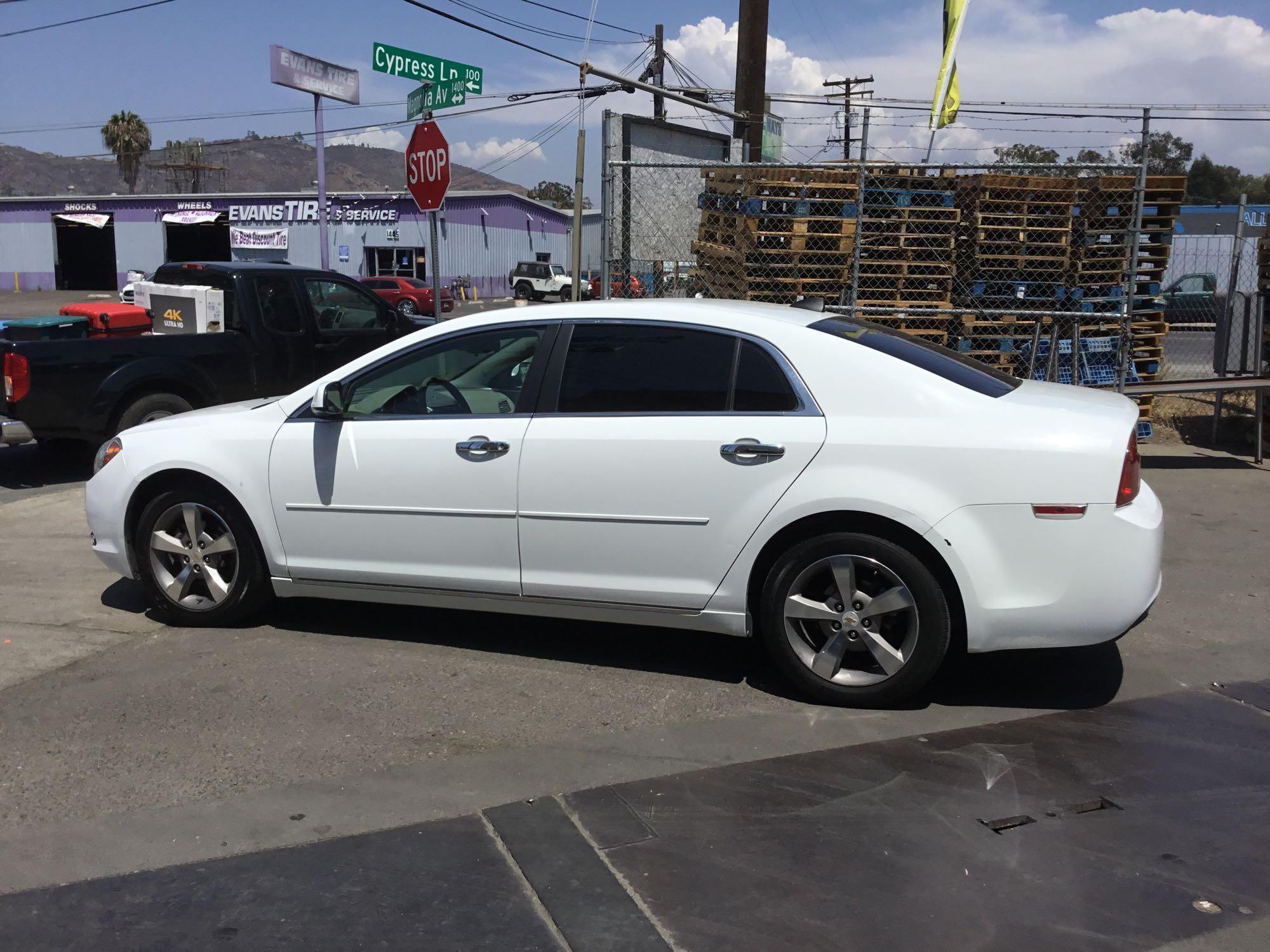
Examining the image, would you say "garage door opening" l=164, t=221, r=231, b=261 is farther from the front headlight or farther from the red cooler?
the front headlight

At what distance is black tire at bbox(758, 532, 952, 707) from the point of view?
4387 mm

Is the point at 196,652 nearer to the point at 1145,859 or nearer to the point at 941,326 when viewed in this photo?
the point at 1145,859

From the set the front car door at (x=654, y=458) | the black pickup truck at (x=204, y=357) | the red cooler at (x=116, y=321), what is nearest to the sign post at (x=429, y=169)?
the black pickup truck at (x=204, y=357)

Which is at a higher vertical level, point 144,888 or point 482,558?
point 482,558

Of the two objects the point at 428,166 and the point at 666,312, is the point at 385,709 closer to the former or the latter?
the point at 666,312

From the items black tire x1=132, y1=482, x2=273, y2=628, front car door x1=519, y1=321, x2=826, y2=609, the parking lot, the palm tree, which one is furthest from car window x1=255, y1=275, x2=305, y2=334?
the palm tree

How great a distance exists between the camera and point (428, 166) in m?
9.62

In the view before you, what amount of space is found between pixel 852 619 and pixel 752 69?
11.8 meters

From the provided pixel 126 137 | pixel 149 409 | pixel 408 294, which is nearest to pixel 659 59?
pixel 408 294

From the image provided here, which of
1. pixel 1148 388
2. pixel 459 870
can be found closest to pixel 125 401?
pixel 459 870

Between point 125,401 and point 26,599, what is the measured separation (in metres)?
3.30

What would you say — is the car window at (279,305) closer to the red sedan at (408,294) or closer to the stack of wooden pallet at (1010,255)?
the stack of wooden pallet at (1010,255)

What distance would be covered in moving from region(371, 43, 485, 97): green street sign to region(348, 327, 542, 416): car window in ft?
21.5

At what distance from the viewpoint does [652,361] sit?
191 inches
